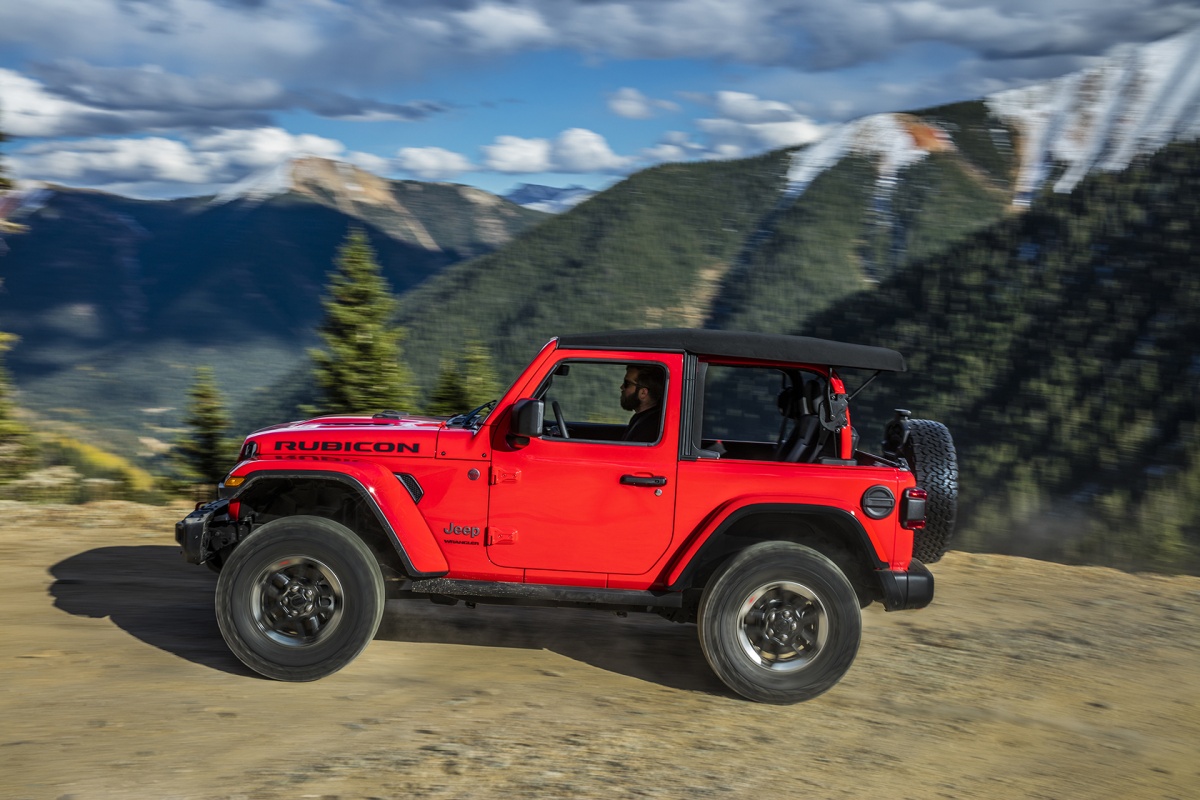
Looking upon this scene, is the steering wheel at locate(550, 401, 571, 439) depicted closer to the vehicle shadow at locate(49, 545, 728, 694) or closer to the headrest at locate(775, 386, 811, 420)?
the headrest at locate(775, 386, 811, 420)

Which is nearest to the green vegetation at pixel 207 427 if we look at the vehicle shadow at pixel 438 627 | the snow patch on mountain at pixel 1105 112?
the vehicle shadow at pixel 438 627

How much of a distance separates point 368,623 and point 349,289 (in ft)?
51.9

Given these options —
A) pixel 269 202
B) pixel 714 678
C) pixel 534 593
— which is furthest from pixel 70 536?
pixel 269 202

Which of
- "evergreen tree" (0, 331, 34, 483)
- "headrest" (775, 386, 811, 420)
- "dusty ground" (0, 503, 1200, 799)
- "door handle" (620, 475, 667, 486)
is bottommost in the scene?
"dusty ground" (0, 503, 1200, 799)

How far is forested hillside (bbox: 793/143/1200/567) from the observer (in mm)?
30734

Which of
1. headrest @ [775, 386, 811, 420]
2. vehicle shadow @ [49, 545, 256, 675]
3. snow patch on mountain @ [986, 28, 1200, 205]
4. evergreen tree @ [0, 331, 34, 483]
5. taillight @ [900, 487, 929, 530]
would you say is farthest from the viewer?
snow patch on mountain @ [986, 28, 1200, 205]

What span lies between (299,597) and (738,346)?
253 cm

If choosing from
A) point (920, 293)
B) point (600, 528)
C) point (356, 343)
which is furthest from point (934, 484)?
point (920, 293)

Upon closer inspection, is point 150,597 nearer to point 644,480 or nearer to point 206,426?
point 644,480

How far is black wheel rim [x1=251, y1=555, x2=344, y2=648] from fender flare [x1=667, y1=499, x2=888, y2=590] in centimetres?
169

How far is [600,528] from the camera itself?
16.0 feet

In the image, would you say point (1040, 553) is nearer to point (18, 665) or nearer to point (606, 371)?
point (606, 371)

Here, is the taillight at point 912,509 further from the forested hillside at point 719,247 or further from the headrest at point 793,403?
the forested hillside at point 719,247

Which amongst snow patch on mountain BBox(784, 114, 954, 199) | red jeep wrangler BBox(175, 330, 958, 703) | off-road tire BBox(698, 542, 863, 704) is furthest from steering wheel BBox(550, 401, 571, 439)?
snow patch on mountain BBox(784, 114, 954, 199)
